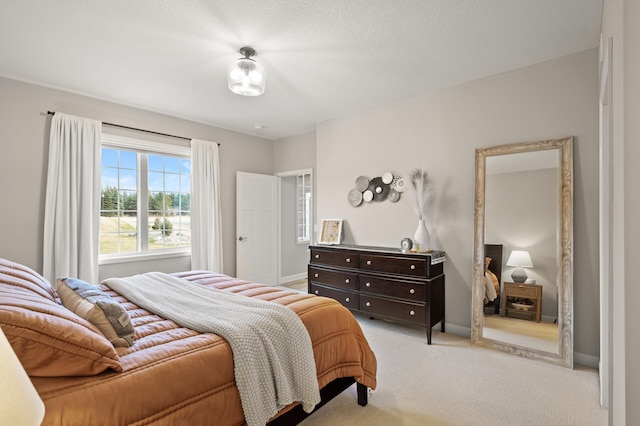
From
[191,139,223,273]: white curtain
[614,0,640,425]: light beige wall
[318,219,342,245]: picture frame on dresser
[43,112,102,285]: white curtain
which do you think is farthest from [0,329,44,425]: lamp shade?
[191,139,223,273]: white curtain

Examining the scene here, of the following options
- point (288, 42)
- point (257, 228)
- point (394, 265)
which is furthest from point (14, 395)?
point (257, 228)

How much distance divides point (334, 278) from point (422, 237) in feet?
3.87

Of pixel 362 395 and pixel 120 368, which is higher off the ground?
pixel 120 368

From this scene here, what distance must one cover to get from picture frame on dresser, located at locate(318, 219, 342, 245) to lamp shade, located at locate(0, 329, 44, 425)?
405 centimetres

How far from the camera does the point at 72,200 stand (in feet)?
11.8

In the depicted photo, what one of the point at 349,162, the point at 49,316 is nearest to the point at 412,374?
the point at 49,316

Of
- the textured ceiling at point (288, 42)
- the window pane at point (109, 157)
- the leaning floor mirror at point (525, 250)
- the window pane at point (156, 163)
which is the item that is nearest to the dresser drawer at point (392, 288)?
the leaning floor mirror at point (525, 250)

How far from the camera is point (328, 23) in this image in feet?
8.01

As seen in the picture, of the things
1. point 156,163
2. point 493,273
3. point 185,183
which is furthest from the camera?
point 185,183

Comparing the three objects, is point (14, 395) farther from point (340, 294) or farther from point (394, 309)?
point (340, 294)

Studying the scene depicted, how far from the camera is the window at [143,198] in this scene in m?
4.12

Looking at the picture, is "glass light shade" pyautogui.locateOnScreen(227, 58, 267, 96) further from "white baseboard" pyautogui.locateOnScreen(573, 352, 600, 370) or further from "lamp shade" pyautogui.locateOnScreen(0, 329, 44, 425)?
"white baseboard" pyautogui.locateOnScreen(573, 352, 600, 370)

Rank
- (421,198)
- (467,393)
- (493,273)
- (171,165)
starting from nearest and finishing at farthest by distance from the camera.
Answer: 1. (467,393)
2. (493,273)
3. (421,198)
4. (171,165)

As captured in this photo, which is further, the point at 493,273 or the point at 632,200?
the point at 493,273
